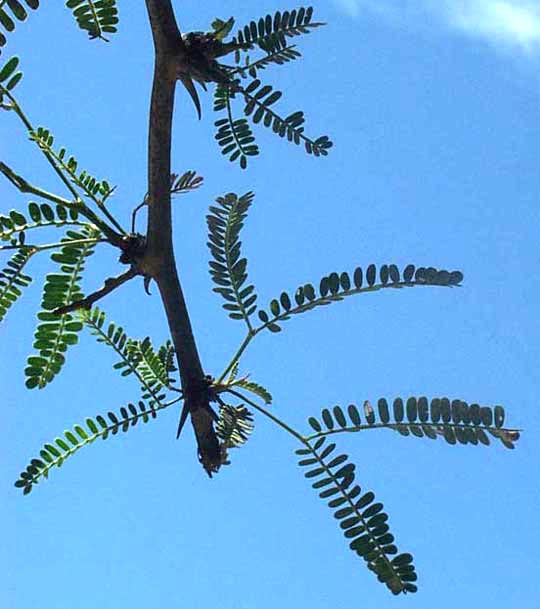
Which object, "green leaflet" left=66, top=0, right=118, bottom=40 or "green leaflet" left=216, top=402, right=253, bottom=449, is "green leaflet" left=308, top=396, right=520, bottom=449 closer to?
"green leaflet" left=216, top=402, right=253, bottom=449

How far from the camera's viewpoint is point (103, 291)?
1.63 metres

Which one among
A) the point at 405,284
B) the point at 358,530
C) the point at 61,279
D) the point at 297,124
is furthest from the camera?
the point at 297,124

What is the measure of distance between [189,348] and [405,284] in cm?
36

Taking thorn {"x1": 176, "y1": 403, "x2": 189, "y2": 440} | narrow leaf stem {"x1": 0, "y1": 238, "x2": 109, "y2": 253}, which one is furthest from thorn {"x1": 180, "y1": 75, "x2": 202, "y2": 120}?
thorn {"x1": 176, "y1": 403, "x2": 189, "y2": 440}

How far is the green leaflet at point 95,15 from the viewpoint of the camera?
1896 millimetres

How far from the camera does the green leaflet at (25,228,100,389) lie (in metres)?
1.80

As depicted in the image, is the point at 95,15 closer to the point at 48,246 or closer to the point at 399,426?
the point at 48,246

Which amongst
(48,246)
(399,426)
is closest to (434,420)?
(399,426)

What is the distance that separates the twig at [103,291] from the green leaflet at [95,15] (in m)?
0.52

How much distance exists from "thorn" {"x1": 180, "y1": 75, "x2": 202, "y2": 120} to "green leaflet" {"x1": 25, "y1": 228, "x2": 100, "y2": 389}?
281 millimetres

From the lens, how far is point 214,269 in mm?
1855

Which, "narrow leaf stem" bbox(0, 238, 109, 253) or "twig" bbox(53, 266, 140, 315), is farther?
"narrow leaf stem" bbox(0, 238, 109, 253)

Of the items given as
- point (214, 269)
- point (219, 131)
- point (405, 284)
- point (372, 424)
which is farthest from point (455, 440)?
point (219, 131)

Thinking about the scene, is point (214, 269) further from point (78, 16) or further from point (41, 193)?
point (78, 16)
